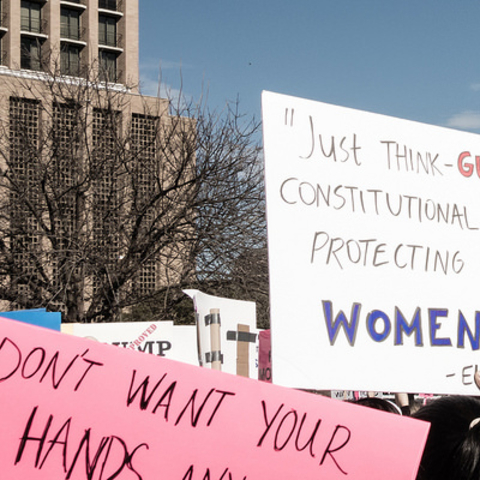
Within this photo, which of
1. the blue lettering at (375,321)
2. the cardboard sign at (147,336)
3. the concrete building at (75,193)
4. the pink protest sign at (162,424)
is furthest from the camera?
the concrete building at (75,193)

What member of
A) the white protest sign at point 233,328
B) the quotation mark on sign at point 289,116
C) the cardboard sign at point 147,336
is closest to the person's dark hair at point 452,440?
the quotation mark on sign at point 289,116

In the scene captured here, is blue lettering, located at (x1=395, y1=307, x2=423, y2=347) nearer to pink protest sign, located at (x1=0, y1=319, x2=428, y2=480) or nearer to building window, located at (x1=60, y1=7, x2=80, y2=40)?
pink protest sign, located at (x1=0, y1=319, x2=428, y2=480)

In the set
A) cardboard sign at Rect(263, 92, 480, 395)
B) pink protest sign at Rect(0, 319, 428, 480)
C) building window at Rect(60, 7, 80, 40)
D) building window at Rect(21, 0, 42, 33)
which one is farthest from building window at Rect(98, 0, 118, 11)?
pink protest sign at Rect(0, 319, 428, 480)

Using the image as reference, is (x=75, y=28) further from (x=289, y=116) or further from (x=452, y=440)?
(x=452, y=440)

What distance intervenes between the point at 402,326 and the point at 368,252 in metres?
0.26

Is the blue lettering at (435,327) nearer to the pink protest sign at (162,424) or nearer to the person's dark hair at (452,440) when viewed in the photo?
the person's dark hair at (452,440)

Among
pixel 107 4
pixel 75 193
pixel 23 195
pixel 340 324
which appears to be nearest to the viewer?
pixel 340 324

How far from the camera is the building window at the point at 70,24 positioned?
58.0 m

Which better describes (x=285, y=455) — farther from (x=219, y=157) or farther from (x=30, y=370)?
(x=219, y=157)

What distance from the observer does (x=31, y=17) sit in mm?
55562

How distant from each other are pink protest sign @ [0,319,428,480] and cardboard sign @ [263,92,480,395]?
45 centimetres

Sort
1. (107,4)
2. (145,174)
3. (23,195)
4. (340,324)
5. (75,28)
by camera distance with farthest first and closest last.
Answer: (107,4) < (75,28) < (145,174) < (23,195) < (340,324)

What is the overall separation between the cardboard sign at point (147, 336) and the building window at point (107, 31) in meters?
53.3

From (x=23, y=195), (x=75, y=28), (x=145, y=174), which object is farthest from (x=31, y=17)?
(x=23, y=195)
